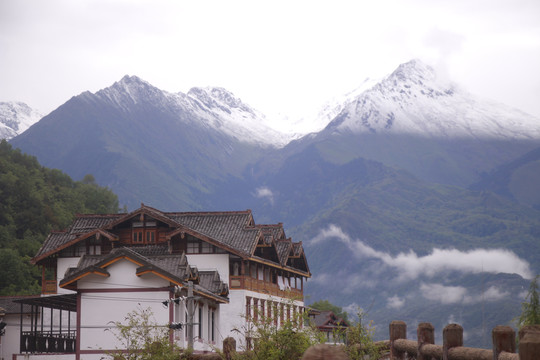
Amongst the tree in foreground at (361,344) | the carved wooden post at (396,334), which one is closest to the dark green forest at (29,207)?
the tree in foreground at (361,344)

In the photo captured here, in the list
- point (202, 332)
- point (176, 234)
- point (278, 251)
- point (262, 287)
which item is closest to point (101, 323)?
point (202, 332)

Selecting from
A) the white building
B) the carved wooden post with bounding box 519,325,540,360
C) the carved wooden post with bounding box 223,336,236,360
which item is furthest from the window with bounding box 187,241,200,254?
the carved wooden post with bounding box 519,325,540,360

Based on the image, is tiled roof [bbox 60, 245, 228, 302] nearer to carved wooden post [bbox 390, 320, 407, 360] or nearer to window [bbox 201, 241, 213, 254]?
window [bbox 201, 241, 213, 254]

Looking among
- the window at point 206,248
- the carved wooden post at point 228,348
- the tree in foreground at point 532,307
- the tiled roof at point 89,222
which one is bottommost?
the carved wooden post at point 228,348

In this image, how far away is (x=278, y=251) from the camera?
66688mm

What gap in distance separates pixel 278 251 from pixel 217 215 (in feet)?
20.9

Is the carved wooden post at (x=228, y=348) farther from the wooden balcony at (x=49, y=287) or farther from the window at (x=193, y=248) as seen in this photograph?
the wooden balcony at (x=49, y=287)

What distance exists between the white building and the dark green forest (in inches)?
1184

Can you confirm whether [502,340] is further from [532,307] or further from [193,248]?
[193,248]

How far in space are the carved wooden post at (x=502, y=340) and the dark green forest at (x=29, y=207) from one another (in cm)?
8108

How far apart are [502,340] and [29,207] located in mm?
112243

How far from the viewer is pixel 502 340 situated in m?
9.73

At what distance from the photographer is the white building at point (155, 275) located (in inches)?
1628

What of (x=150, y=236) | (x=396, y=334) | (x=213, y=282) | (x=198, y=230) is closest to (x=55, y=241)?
(x=150, y=236)
